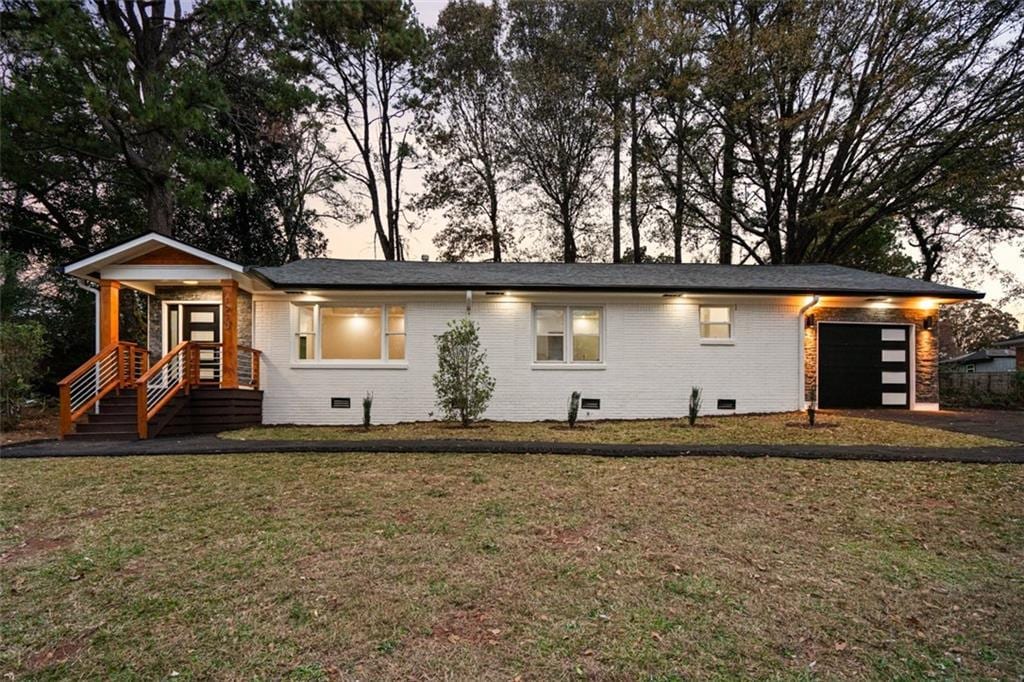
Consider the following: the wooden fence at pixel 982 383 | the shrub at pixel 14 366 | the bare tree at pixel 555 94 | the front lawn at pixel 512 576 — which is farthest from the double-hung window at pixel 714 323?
the shrub at pixel 14 366

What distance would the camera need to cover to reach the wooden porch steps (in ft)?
29.4

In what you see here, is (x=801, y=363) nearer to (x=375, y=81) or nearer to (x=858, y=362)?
(x=858, y=362)

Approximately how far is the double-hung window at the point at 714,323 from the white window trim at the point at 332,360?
7215 mm

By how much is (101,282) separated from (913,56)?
2281 cm

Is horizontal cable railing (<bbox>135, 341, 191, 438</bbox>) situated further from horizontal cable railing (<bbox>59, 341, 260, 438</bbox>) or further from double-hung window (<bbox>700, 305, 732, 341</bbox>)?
double-hung window (<bbox>700, 305, 732, 341</bbox>)

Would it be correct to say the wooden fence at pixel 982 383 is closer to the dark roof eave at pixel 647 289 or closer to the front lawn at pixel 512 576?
the dark roof eave at pixel 647 289

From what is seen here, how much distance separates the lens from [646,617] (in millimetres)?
3004

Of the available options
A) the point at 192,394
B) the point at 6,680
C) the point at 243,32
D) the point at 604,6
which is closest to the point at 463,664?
the point at 6,680

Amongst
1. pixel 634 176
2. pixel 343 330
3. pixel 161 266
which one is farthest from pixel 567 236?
pixel 161 266

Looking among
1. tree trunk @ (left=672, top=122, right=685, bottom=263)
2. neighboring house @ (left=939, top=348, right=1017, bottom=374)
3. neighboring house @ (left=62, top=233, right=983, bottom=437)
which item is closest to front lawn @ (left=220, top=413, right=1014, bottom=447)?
neighboring house @ (left=62, top=233, right=983, bottom=437)

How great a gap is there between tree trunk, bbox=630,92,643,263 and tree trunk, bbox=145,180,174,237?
56.1 feet

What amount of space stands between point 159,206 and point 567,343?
13.5 metres

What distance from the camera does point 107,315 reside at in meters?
10.2

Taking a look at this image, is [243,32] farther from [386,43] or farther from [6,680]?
[6,680]
